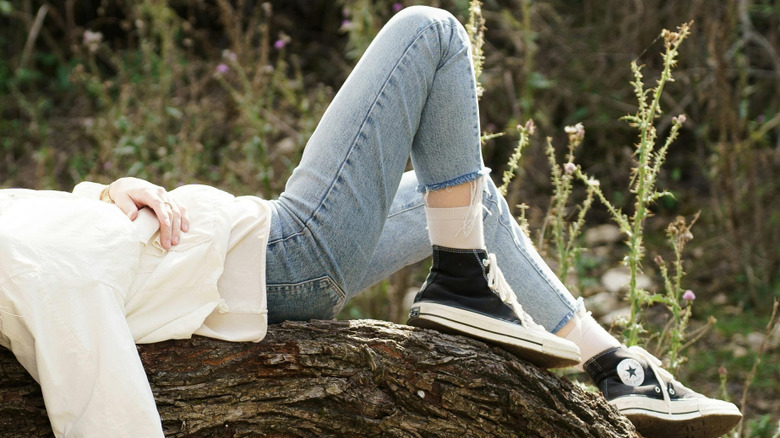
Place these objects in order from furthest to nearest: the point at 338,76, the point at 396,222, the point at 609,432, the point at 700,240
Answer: the point at 338,76, the point at 700,240, the point at 396,222, the point at 609,432

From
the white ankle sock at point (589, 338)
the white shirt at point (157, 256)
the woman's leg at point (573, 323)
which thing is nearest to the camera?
the white shirt at point (157, 256)

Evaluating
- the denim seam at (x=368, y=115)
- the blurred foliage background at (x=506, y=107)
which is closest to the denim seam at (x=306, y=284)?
the denim seam at (x=368, y=115)

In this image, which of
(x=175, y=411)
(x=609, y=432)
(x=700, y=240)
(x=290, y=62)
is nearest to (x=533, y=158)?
(x=700, y=240)

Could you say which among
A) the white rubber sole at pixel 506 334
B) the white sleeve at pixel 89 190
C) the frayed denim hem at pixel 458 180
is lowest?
the white rubber sole at pixel 506 334

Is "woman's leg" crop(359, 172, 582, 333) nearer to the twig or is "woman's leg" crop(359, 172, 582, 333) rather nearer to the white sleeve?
the white sleeve

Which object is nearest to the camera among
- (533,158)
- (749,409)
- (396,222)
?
(396,222)

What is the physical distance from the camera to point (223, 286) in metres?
1.70

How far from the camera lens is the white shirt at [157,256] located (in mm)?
1466

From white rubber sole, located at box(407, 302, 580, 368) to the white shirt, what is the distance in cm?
37

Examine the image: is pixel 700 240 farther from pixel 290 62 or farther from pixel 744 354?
pixel 290 62

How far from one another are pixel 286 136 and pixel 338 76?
0.60m

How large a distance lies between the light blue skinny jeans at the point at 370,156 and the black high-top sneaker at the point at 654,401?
0.53 meters

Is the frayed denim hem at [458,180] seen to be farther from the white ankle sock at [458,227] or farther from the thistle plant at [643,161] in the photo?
the thistle plant at [643,161]

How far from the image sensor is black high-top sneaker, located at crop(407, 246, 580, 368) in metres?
1.80
